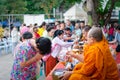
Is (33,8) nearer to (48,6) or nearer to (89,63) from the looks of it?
(48,6)

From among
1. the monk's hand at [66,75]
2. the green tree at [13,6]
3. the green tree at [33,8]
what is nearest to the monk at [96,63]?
the monk's hand at [66,75]

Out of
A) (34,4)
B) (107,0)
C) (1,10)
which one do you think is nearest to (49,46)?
(107,0)

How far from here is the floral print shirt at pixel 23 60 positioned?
5945 mm

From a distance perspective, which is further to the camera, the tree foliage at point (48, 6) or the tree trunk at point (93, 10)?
the tree foliage at point (48, 6)

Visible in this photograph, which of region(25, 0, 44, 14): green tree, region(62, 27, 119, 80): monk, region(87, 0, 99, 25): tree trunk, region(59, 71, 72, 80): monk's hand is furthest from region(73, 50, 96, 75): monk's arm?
region(25, 0, 44, 14): green tree

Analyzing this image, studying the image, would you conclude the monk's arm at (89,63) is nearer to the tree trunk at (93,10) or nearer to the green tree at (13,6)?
the tree trunk at (93,10)

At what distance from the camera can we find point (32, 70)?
6105 mm

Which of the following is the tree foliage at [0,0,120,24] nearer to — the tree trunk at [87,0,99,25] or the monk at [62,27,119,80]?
the tree trunk at [87,0,99,25]

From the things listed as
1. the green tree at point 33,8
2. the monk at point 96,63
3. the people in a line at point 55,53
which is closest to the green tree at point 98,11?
the people in a line at point 55,53

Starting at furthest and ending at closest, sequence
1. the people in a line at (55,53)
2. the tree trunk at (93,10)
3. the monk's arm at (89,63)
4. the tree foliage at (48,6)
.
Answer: the tree foliage at (48,6)
the tree trunk at (93,10)
the people in a line at (55,53)
the monk's arm at (89,63)

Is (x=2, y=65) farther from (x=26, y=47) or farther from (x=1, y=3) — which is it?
(x=1, y=3)

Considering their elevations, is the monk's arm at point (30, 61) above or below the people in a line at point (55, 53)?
above

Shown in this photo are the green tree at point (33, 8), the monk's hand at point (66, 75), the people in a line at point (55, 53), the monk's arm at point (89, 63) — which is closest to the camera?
the monk's arm at point (89, 63)

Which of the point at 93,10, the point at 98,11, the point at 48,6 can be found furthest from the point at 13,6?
the point at 93,10
